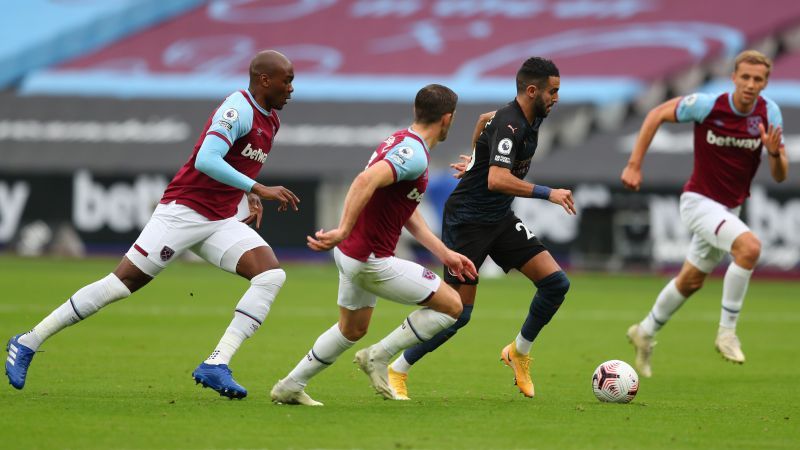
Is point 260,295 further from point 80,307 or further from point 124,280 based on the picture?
point 80,307

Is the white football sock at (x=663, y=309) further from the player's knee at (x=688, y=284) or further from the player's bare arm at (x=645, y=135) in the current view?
the player's bare arm at (x=645, y=135)

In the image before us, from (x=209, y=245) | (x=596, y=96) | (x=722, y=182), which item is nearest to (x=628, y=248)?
(x=596, y=96)

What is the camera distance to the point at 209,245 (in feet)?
29.0

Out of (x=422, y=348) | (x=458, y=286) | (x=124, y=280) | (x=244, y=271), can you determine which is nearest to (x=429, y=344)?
(x=422, y=348)

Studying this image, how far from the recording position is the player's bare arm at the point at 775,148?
10234 millimetres

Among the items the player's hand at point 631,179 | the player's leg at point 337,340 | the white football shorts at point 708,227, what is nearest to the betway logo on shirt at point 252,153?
the player's leg at point 337,340

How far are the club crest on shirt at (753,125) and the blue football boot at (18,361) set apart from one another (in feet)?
20.6

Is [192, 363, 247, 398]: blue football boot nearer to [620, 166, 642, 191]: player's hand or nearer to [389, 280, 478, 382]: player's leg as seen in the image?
[389, 280, 478, 382]: player's leg

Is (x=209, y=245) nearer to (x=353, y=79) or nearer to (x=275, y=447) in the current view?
(x=275, y=447)

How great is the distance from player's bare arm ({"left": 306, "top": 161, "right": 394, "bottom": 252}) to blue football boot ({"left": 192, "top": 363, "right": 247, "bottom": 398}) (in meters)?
1.22

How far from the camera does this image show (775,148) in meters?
10.3

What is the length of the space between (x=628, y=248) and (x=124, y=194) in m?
10.9

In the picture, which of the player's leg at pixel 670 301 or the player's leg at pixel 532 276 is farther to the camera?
the player's leg at pixel 670 301

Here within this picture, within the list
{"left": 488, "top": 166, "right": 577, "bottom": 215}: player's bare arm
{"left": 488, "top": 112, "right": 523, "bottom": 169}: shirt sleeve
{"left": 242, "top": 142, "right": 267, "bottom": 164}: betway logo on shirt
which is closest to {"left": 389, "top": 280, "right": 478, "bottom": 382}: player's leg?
{"left": 488, "top": 166, "right": 577, "bottom": 215}: player's bare arm
